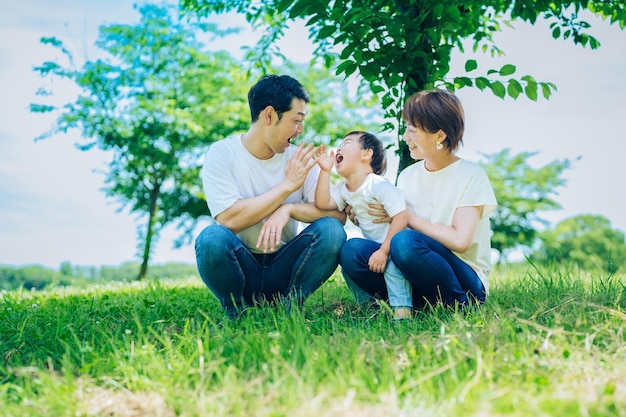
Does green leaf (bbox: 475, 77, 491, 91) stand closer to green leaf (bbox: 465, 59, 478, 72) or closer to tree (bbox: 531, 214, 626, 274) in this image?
green leaf (bbox: 465, 59, 478, 72)

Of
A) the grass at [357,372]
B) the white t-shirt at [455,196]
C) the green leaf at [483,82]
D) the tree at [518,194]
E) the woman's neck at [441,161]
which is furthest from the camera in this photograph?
the tree at [518,194]

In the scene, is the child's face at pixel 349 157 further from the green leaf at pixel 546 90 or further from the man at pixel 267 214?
the green leaf at pixel 546 90

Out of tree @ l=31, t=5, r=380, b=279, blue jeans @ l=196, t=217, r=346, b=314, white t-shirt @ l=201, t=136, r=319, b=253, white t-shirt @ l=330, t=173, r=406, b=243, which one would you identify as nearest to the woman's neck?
white t-shirt @ l=330, t=173, r=406, b=243

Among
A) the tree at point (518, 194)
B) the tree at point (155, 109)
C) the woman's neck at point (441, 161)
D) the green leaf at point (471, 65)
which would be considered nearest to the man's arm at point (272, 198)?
the woman's neck at point (441, 161)

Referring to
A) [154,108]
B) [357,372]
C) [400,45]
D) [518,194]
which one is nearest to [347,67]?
[400,45]

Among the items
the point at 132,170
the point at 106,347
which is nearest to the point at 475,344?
the point at 106,347

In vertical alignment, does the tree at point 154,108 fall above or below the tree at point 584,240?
above

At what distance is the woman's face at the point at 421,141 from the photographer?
372 centimetres

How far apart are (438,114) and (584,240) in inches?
938

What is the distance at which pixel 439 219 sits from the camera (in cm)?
378

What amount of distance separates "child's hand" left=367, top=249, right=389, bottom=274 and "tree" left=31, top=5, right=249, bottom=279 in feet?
29.4

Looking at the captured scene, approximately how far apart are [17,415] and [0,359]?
1.18m

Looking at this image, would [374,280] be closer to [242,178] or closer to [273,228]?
[273,228]

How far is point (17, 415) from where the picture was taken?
247cm
